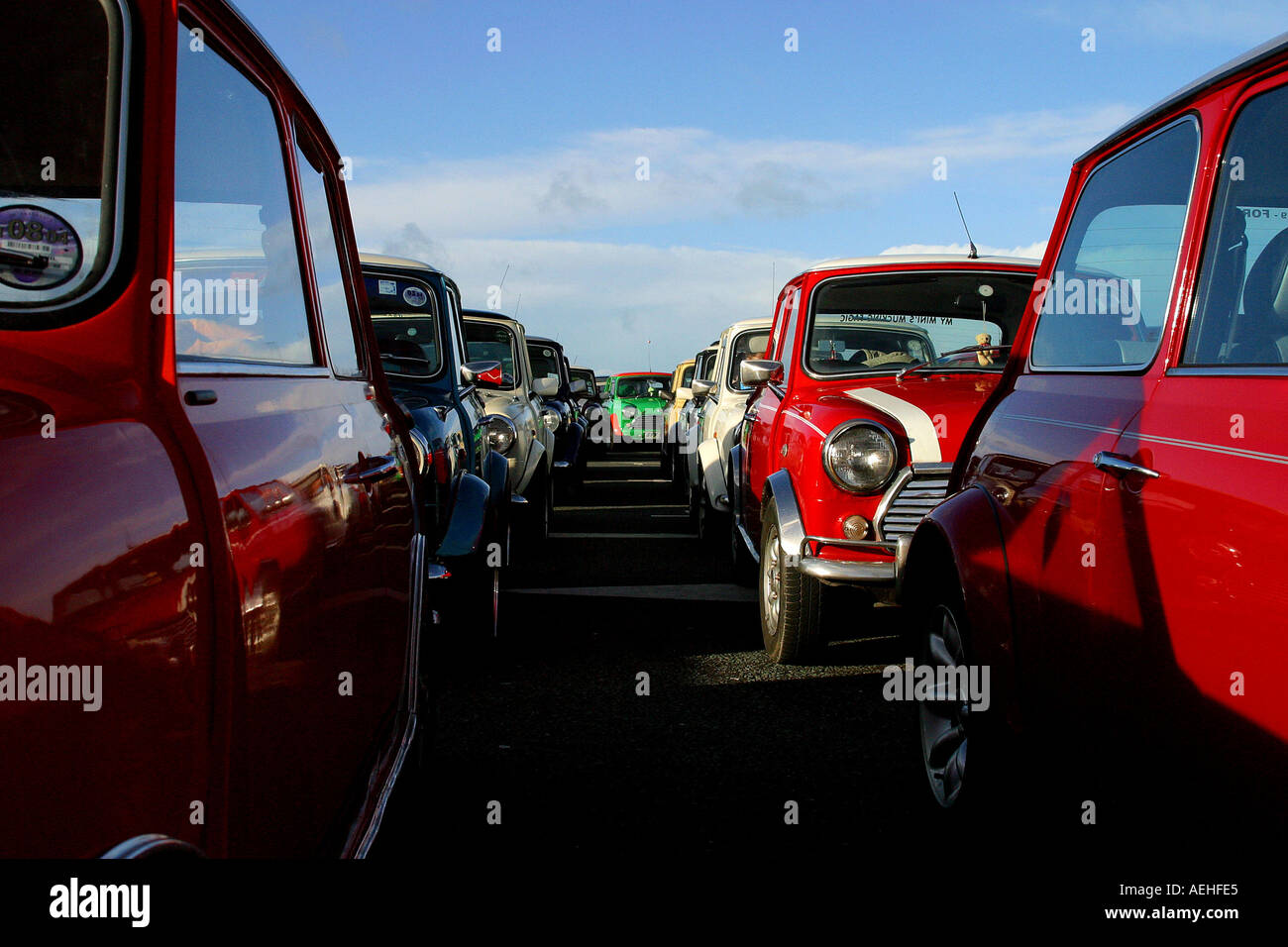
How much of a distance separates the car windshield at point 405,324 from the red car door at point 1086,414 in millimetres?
4372

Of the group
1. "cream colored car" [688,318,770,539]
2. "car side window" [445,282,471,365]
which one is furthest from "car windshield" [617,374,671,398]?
"car side window" [445,282,471,365]

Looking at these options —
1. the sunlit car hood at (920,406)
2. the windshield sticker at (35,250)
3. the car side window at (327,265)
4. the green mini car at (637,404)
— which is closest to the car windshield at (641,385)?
the green mini car at (637,404)

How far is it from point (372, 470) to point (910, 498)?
3.17 metres

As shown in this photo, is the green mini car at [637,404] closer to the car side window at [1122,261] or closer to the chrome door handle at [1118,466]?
the car side window at [1122,261]

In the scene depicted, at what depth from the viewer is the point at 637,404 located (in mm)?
27953

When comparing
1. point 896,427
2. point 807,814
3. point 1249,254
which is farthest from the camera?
point 896,427

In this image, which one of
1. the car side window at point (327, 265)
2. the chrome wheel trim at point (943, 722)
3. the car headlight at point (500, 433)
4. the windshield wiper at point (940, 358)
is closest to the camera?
the car side window at point (327, 265)

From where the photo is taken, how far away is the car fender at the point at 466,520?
4816 millimetres

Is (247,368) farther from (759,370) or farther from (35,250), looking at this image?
(759,370)
